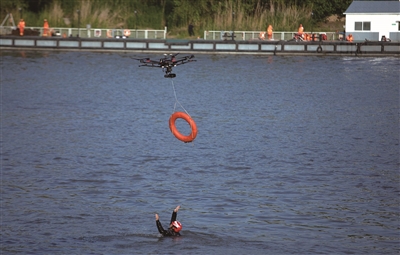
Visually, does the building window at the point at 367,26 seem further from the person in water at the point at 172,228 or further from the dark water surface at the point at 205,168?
the person in water at the point at 172,228

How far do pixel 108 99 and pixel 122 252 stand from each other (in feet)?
120

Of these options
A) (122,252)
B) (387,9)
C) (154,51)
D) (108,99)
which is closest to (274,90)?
(108,99)

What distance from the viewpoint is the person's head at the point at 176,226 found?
84.1 ft

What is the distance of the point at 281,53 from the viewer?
83875 mm

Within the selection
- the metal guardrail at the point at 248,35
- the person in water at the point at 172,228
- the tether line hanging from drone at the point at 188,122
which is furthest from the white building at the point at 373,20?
the person in water at the point at 172,228

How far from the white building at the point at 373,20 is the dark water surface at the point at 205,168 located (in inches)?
667

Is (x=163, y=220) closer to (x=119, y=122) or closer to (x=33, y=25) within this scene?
(x=119, y=122)

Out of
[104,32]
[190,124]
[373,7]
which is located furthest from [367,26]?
[190,124]

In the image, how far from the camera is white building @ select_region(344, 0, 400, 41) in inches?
3346

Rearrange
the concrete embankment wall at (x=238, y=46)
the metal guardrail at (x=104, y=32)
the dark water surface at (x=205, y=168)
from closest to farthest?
1. the dark water surface at (x=205, y=168)
2. the concrete embankment wall at (x=238, y=46)
3. the metal guardrail at (x=104, y=32)

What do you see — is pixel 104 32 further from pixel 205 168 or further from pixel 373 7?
pixel 205 168

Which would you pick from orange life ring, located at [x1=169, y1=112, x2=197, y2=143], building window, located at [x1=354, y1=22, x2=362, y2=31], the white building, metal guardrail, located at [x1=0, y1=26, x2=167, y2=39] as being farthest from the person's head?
building window, located at [x1=354, y1=22, x2=362, y2=31]

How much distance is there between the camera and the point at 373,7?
86125 millimetres

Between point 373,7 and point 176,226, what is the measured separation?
214 ft
